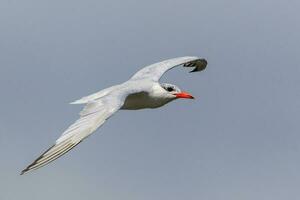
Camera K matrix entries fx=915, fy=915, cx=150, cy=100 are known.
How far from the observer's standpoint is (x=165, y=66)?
28.9 m

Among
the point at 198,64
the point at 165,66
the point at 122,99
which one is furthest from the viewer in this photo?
the point at 198,64

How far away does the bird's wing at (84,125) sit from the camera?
758 inches

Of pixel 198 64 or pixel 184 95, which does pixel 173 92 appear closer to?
pixel 184 95

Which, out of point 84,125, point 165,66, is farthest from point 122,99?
point 165,66

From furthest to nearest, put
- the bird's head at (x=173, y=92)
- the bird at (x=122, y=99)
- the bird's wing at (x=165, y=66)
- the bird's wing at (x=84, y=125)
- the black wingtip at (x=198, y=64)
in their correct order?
the black wingtip at (x=198, y=64), the bird's wing at (x=165, y=66), the bird's head at (x=173, y=92), the bird at (x=122, y=99), the bird's wing at (x=84, y=125)

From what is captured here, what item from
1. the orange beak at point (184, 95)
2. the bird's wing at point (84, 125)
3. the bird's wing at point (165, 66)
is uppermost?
the bird's wing at point (165, 66)

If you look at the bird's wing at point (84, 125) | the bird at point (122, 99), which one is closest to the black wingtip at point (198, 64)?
the bird at point (122, 99)

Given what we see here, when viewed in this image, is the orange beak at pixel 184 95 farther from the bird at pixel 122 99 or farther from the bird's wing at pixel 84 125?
the bird's wing at pixel 84 125

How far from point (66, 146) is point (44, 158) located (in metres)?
0.63

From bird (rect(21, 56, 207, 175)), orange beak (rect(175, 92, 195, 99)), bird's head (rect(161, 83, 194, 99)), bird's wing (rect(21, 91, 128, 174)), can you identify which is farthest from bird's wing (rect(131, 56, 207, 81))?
bird's wing (rect(21, 91, 128, 174))

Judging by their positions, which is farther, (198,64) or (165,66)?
(198,64)

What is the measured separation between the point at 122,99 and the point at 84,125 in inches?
91.3

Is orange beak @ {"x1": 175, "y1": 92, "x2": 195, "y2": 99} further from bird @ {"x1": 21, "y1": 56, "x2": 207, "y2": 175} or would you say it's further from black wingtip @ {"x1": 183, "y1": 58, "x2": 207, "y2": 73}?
black wingtip @ {"x1": 183, "y1": 58, "x2": 207, "y2": 73}

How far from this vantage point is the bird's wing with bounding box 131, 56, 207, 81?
27.9 metres
